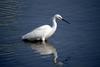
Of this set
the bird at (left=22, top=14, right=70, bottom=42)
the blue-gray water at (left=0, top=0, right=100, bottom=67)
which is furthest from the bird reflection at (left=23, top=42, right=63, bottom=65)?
the bird at (left=22, top=14, right=70, bottom=42)

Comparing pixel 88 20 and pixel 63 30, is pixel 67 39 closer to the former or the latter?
pixel 63 30

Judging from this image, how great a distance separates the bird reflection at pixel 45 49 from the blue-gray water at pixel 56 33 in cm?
14

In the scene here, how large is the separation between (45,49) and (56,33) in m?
2.02

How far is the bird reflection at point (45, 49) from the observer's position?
15.5 m

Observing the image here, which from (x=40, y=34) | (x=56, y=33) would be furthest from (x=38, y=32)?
(x=56, y=33)

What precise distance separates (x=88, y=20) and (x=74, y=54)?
4.84m

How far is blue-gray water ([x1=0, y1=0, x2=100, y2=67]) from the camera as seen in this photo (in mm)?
14734

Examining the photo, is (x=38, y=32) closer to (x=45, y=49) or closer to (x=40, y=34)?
(x=40, y=34)

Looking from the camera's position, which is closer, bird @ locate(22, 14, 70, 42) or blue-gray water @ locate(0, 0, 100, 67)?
blue-gray water @ locate(0, 0, 100, 67)

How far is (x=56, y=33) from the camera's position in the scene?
18109mm

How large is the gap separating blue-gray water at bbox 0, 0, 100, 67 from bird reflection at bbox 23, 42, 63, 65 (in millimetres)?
135

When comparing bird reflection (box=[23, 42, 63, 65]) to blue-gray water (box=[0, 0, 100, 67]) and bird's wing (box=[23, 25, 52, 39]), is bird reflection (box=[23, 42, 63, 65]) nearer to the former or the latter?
blue-gray water (box=[0, 0, 100, 67])

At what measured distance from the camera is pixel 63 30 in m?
18.4

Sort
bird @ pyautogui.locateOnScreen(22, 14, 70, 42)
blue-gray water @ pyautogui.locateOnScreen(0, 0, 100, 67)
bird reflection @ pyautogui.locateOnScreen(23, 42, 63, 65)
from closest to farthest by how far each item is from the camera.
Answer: blue-gray water @ pyautogui.locateOnScreen(0, 0, 100, 67) → bird reflection @ pyautogui.locateOnScreen(23, 42, 63, 65) → bird @ pyautogui.locateOnScreen(22, 14, 70, 42)
